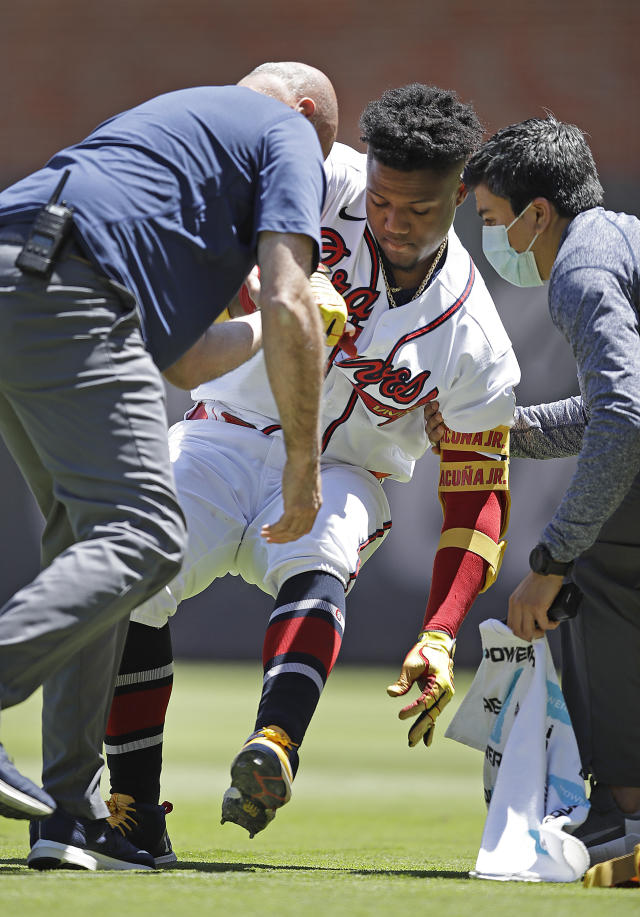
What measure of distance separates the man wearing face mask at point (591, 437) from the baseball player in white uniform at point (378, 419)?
184 mm

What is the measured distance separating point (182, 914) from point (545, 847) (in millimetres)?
961

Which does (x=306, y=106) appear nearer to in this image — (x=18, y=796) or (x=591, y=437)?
(x=591, y=437)

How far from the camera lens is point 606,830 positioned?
2.62m

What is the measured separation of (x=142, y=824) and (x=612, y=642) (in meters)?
1.08

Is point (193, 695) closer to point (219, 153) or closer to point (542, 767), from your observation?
point (542, 767)

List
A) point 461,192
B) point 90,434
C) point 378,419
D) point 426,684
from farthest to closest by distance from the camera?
point 378,419
point 461,192
point 426,684
point 90,434

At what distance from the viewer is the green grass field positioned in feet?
6.13

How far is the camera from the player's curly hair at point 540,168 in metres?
2.75

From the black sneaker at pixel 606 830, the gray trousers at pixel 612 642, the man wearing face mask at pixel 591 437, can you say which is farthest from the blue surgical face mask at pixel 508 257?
the black sneaker at pixel 606 830

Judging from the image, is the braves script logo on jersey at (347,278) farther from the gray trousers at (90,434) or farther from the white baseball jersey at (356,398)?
the gray trousers at (90,434)

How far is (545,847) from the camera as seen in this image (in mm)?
2451

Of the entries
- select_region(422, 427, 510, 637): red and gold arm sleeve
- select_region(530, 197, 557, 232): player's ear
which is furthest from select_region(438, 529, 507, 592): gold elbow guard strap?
select_region(530, 197, 557, 232): player's ear

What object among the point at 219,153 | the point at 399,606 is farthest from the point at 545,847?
the point at 399,606

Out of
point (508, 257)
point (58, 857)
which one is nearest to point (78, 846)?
point (58, 857)
